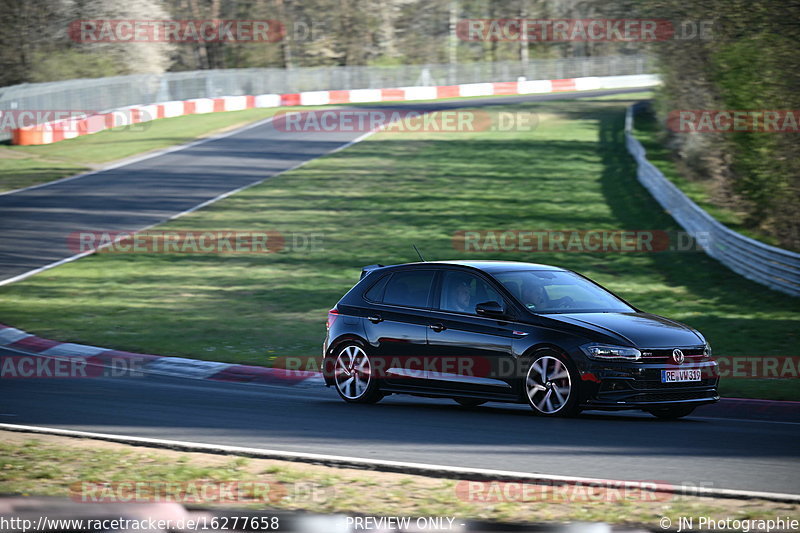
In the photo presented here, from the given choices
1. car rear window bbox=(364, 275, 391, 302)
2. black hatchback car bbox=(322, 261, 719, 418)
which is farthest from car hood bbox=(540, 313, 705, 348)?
car rear window bbox=(364, 275, 391, 302)

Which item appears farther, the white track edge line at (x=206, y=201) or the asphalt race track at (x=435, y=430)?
the white track edge line at (x=206, y=201)

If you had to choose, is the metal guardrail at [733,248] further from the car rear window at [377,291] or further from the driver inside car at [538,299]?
the car rear window at [377,291]

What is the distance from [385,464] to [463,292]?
11.6ft

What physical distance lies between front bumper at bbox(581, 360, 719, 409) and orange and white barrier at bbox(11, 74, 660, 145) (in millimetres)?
35687

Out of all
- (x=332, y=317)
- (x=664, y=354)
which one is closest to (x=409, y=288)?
(x=332, y=317)

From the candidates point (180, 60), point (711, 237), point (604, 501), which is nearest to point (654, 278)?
point (711, 237)

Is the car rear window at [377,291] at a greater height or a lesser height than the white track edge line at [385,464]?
greater

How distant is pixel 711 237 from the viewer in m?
23.1

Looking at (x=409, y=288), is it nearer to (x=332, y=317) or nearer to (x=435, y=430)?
(x=332, y=317)

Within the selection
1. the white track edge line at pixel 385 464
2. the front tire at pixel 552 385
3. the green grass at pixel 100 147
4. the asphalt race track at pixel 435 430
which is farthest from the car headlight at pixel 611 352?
the green grass at pixel 100 147

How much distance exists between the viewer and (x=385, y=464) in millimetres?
7746

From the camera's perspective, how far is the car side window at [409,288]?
36.9 ft

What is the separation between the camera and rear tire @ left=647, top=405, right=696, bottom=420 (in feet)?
33.9

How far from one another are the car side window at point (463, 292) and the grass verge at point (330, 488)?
3.50 m
